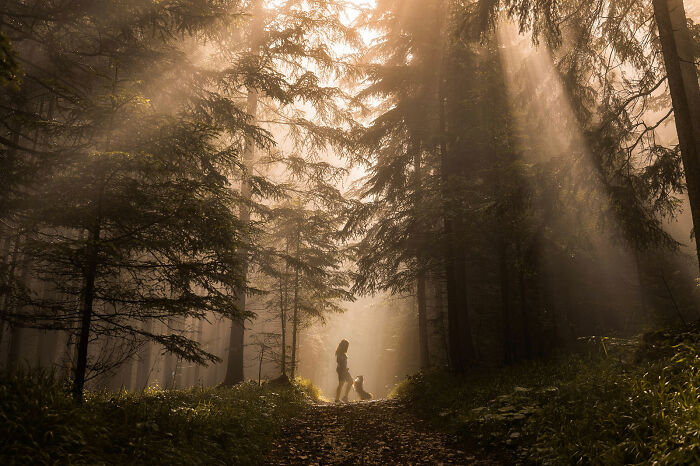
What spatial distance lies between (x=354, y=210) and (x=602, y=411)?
1034 cm

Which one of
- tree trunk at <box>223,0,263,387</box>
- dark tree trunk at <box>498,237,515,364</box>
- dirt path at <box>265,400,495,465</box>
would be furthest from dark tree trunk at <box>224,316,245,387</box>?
dark tree trunk at <box>498,237,515,364</box>

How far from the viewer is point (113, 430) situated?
4641mm

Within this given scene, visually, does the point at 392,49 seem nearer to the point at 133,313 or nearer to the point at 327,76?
the point at 327,76

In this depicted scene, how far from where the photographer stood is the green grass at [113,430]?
3666mm

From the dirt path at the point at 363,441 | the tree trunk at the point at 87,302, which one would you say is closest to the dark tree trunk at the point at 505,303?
the dirt path at the point at 363,441

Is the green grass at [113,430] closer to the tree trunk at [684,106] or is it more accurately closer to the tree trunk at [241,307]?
the tree trunk at [241,307]

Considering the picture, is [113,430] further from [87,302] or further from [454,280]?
[454,280]

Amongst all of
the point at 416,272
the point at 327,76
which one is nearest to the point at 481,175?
the point at 416,272

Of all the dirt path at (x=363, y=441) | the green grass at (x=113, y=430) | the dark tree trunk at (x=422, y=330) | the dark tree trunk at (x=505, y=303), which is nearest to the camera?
the green grass at (x=113, y=430)

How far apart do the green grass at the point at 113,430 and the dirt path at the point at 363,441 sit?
0.67 meters

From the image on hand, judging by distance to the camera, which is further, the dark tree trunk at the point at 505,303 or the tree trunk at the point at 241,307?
the tree trunk at the point at 241,307

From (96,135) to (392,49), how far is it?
10731 mm

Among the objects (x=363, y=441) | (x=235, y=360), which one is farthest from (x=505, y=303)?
(x=235, y=360)

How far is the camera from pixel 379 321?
173ft
